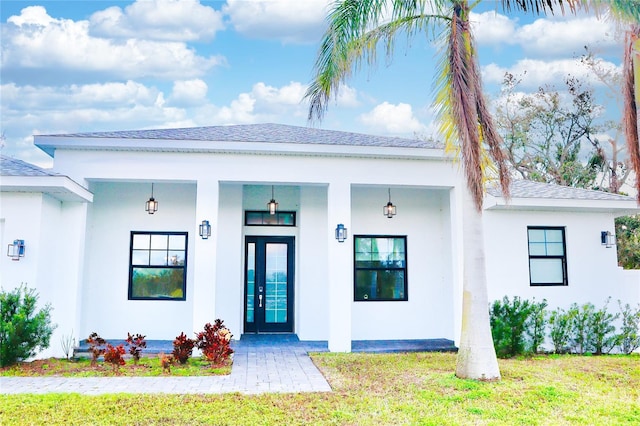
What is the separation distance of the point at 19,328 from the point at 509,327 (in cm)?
853

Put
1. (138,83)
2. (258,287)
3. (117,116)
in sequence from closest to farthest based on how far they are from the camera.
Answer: (258,287) < (138,83) < (117,116)

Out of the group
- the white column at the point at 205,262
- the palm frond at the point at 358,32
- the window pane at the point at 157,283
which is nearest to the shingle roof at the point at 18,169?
the white column at the point at 205,262

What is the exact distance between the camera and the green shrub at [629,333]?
1001 centimetres

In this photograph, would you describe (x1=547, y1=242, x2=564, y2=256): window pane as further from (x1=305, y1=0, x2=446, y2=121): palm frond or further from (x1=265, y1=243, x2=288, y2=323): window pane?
(x1=265, y1=243, x2=288, y2=323): window pane

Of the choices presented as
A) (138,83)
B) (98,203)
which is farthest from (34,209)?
(138,83)

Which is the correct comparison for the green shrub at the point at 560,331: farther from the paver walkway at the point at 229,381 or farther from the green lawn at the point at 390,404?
the paver walkway at the point at 229,381

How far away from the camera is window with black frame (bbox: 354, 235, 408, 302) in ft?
36.2

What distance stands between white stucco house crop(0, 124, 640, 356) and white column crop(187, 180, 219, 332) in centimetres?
3

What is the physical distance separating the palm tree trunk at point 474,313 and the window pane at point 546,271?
388cm

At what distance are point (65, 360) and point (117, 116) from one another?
39.9ft

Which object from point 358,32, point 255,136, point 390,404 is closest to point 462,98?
point 358,32

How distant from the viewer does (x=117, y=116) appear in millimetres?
18344

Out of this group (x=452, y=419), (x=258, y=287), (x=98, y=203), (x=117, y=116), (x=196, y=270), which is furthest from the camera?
(x=117, y=116)

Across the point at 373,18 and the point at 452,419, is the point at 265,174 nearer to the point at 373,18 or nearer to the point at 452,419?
the point at 373,18
